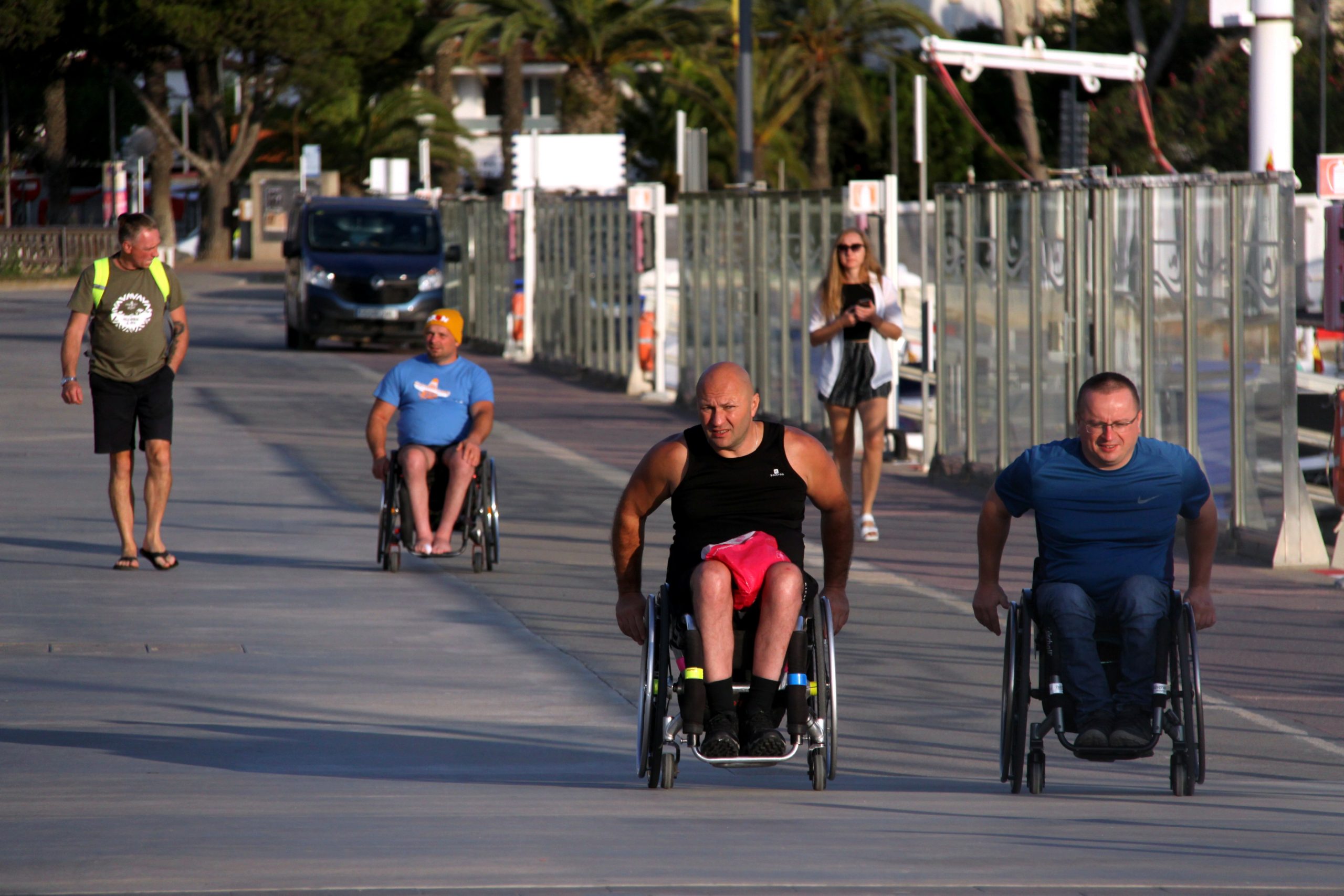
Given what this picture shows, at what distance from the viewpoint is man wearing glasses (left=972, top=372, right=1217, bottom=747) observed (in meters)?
6.08

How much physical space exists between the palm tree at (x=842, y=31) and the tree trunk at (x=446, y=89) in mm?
16682


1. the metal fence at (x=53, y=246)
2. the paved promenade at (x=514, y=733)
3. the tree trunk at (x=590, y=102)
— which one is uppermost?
the tree trunk at (x=590, y=102)

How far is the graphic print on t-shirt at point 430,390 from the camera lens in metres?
11.1

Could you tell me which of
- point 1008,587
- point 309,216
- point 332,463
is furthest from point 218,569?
point 309,216

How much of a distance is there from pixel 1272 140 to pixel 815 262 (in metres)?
4.65

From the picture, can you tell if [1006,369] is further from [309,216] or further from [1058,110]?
[1058,110]

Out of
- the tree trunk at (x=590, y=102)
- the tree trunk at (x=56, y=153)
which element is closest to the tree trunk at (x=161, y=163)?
the tree trunk at (x=56, y=153)

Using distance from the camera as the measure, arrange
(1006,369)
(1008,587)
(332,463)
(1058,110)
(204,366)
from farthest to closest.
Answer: (1058,110) → (204,366) → (332,463) → (1006,369) → (1008,587)

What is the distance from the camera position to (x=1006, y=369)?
15.2m

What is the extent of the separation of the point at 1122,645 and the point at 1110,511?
1.29 feet

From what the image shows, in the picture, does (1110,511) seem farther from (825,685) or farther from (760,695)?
(760,695)

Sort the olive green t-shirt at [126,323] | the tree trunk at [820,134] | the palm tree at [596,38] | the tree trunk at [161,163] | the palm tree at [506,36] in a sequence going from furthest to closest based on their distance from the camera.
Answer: the tree trunk at [161,163], the tree trunk at [820,134], the palm tree at [506,36], the palm tree at [596,38], the olive green t-shirt at [126,323]

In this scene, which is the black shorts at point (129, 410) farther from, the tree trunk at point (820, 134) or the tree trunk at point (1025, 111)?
the tree trunk at point (820, 134)

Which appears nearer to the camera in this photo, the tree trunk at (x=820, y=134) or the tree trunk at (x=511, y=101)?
the tree trunk at (x=820, y=134)
